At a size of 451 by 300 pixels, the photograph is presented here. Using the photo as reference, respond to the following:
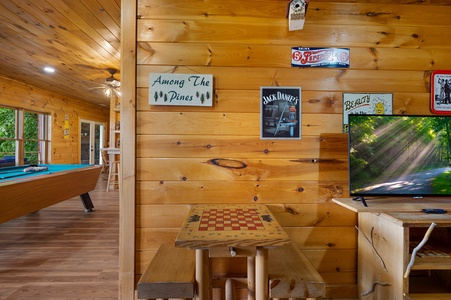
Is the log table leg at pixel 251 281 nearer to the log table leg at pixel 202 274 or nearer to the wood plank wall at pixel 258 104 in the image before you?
the log table leg at pixel 202 274

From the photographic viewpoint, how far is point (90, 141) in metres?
7.74

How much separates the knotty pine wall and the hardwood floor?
9.56 feet

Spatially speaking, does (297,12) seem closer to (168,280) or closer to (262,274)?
(262,274)

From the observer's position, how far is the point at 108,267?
7.13 ft

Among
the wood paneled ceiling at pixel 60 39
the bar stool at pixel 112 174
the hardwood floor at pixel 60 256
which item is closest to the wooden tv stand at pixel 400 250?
the hardwood floor at pixel 60 256

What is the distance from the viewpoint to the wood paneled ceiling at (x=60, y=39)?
218cm

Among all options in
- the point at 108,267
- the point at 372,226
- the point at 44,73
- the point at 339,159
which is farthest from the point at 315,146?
the point at 44,73

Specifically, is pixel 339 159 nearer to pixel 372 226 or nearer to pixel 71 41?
pixel 372 226

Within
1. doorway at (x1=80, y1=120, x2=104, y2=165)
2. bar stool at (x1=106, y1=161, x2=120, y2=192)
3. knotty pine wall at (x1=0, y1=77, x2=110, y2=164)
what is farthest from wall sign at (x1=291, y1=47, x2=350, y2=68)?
doorway at (x1=80, y1=120, x2=104, y2=165)

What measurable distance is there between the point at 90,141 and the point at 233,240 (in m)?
8.22

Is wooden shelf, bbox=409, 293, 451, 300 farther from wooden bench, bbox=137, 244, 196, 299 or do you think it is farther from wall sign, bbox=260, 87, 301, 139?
wooden bench, bbox=137, 244, 196, 299

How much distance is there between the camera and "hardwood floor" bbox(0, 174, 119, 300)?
1.84 m

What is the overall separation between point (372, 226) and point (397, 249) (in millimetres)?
245

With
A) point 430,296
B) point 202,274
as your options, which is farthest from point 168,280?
point 430,296
